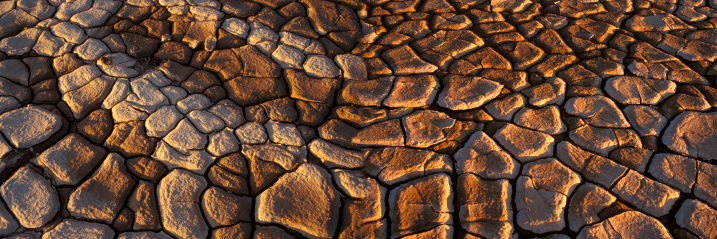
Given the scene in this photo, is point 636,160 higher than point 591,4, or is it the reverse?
point 591,4

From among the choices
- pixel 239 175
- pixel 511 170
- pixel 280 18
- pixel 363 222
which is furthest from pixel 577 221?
pixel 280 18

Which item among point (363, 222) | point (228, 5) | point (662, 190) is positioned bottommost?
point (363, 222)

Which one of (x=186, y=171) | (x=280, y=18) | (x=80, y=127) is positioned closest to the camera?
(x=186, y=171)

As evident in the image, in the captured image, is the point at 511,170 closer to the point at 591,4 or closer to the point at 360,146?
the point at 360,146

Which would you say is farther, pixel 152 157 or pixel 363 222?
pixel 152 157

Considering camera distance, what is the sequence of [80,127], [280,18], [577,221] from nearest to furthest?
[577,221] < [80,127] < [280,18]

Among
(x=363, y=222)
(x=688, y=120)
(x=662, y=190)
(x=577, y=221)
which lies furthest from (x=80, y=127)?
(x=688, y=120)
